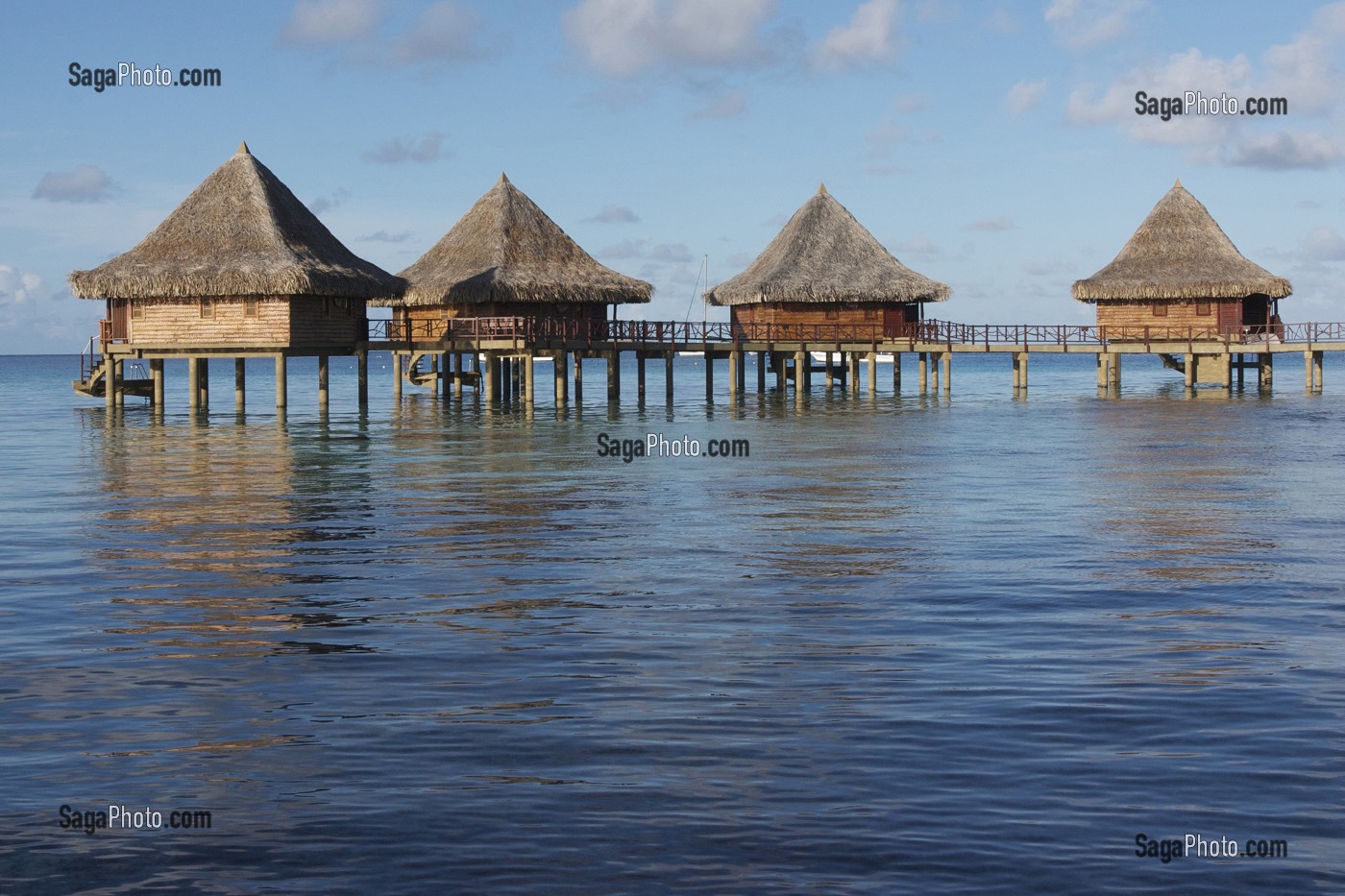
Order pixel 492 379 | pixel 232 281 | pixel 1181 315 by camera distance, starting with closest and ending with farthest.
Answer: pixel 232 281 < pixel 492 379 < pixel 1181 315

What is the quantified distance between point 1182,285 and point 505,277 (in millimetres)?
21145

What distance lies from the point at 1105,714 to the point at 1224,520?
9.74 metres

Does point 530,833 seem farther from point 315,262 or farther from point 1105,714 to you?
point 315,262

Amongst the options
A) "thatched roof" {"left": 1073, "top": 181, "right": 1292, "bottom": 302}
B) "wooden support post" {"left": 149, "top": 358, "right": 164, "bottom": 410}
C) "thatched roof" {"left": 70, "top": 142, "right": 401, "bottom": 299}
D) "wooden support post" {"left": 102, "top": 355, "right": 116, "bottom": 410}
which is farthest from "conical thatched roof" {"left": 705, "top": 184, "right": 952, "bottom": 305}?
"wooden support post" {"left": 102, "top": 355, "right": 116, "bottom": 410}

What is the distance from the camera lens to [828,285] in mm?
50281

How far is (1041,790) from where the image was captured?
7.60 m

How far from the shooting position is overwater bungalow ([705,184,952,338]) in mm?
50250

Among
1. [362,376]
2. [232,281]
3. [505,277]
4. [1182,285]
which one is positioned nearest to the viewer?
[232,281]

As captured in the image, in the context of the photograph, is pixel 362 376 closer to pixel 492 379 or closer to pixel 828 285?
pixel 492 379

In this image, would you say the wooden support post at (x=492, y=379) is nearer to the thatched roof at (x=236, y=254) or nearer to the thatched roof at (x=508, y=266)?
the thatched roof at (x=508, y=266)

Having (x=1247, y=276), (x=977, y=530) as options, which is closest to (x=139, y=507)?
(x=977, y=530)

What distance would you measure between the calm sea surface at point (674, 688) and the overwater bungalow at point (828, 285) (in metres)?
28.9

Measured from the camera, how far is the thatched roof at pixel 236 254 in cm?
3741

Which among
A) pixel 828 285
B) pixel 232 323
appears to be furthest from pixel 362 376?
pixel 828 285
